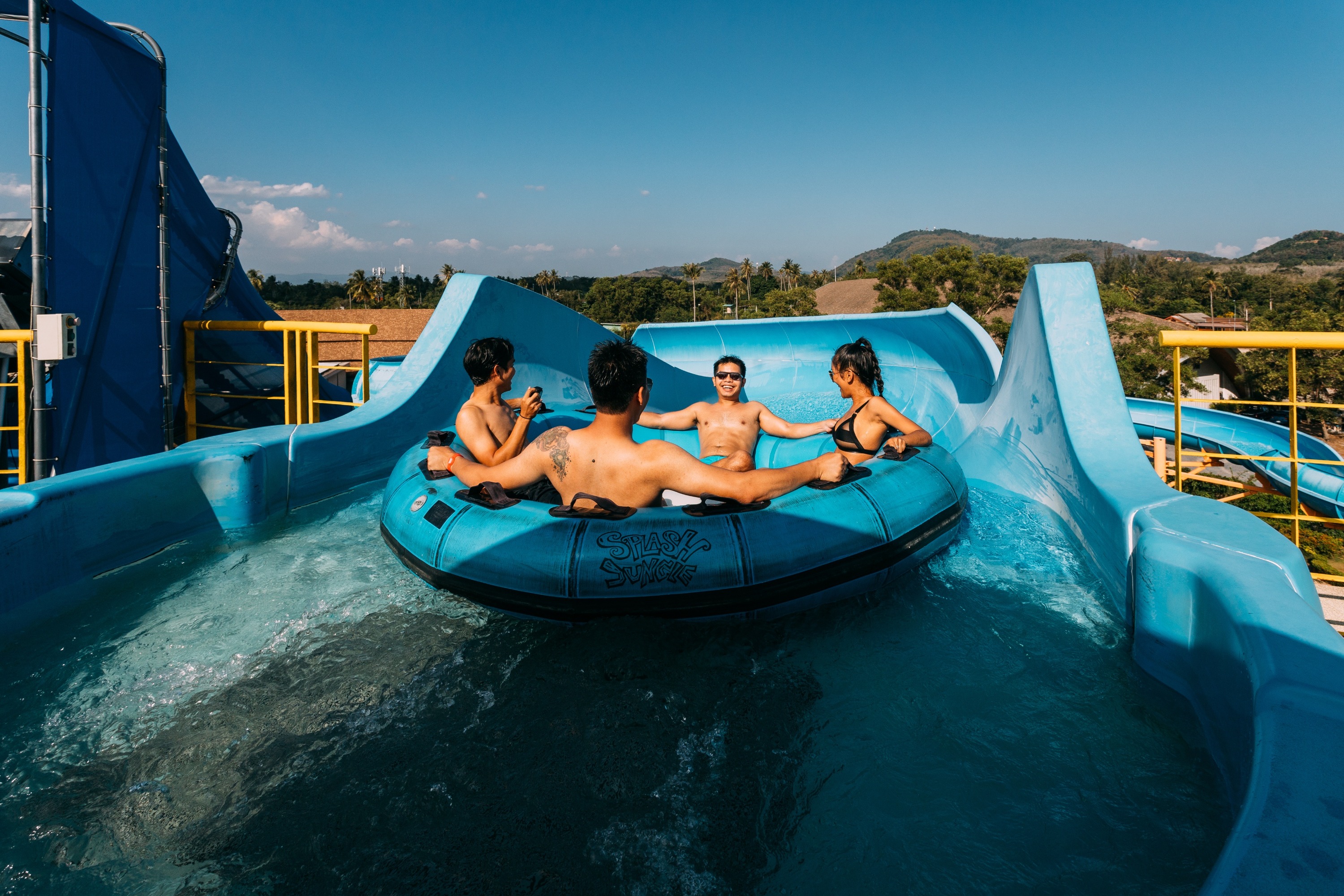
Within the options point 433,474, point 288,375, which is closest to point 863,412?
point 433,474

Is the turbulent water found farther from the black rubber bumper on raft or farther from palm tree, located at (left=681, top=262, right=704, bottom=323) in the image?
palm tree, located at (left=681, top=262, right=704, bottom=323)

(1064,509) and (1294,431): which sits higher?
(1294,431)

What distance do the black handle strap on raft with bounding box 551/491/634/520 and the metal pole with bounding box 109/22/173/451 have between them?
4102 mm

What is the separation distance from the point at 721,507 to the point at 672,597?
1.46 ft

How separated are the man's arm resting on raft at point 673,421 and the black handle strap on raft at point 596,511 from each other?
2.00 metres

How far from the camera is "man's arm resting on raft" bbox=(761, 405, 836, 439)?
4.61m

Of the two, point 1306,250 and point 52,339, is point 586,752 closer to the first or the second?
point 52,339

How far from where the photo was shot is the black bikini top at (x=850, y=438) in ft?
13.9

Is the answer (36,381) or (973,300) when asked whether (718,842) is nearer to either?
(36,381)

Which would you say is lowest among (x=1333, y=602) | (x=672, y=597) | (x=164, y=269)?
(x=1333, y=602)

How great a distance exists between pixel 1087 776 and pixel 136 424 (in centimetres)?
603

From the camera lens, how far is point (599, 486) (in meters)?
2.95

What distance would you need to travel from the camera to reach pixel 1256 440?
10.8 metres

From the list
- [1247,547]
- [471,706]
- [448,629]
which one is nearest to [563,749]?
[471,706]
